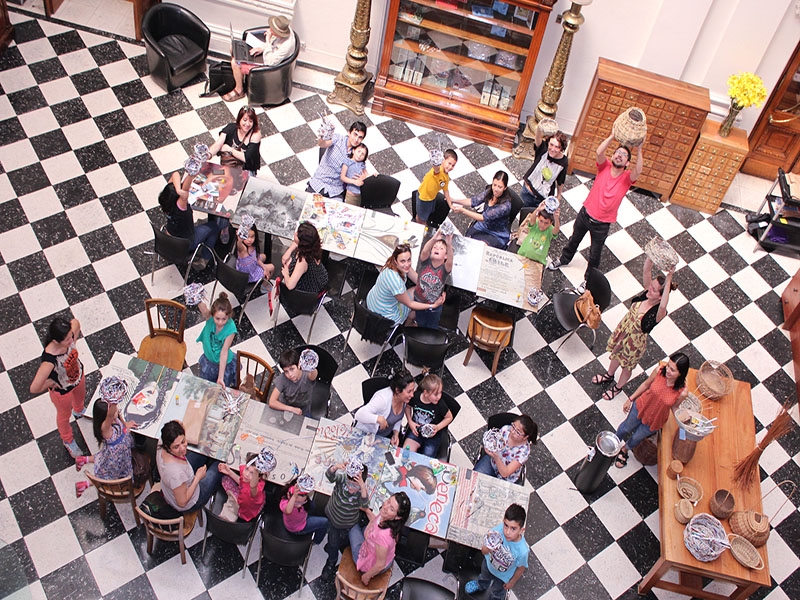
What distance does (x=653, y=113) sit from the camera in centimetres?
877

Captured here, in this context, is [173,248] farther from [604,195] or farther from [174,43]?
[604,195]

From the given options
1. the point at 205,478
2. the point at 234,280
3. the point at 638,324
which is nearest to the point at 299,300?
the point at 234,280

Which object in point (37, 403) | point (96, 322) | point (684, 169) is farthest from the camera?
point (684, 169)

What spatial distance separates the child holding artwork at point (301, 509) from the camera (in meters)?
5.45

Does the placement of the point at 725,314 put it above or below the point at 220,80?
below

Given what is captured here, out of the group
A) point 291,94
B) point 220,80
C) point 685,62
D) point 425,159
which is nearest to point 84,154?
point 220,80

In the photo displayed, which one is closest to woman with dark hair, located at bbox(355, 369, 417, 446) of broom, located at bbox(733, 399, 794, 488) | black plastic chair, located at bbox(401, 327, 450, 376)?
black plastic chair, located at bbox(401, 327, 450, 376)

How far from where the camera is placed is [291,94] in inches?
379

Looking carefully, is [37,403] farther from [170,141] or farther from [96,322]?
[170,141]

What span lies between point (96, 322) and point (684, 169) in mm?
6364

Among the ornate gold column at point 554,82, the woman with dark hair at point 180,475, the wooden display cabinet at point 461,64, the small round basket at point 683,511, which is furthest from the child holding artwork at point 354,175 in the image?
the small round basket at point 683,511

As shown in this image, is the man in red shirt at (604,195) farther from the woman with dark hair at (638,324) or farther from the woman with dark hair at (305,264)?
the woman with dark hair at (305,264)

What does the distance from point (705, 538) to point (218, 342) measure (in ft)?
13.0

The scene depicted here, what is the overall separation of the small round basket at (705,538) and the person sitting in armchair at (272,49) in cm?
628
